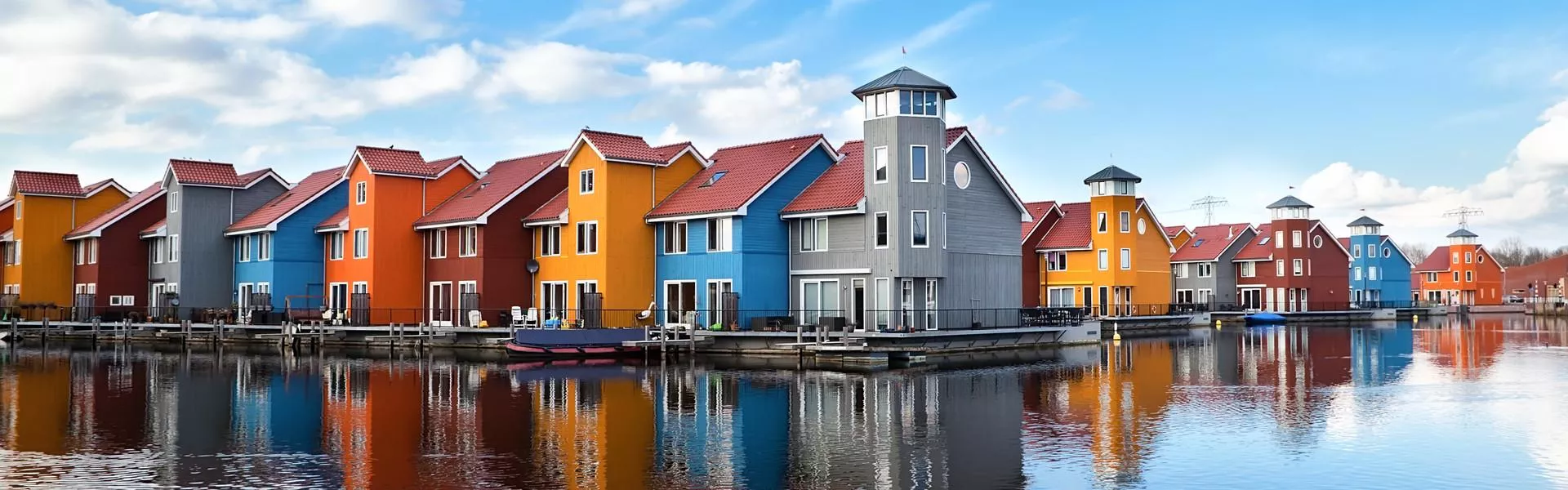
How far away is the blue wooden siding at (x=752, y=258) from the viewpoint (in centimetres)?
4819

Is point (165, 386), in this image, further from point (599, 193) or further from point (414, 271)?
point (414, 271)

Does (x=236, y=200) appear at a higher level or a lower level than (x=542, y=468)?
higher

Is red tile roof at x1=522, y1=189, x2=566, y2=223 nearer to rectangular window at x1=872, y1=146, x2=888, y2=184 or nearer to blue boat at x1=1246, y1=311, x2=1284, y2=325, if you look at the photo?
rectangular window at x1=872, y1=146, x2=888, y2=184

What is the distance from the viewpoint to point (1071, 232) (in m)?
78.6

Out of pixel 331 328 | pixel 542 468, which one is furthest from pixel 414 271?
pixel 542 468

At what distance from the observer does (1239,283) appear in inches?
4021

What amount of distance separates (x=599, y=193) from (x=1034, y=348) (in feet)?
61.4

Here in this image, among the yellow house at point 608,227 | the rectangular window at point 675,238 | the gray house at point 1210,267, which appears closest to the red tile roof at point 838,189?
the rectangular window at point 675,238

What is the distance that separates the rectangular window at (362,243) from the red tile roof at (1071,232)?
4001 centimetres

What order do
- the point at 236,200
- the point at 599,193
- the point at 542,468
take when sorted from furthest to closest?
1. the point at 236,200
2. the point at 599,193
3. the point at 542,468

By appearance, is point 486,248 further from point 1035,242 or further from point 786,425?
point 1035,242

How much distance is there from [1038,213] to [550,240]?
36.5 metres

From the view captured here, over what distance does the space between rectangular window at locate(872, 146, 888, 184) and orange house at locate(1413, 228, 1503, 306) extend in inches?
4476

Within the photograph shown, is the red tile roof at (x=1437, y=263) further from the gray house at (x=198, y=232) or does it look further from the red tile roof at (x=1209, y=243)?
the gray house at (x=198, y=232)
